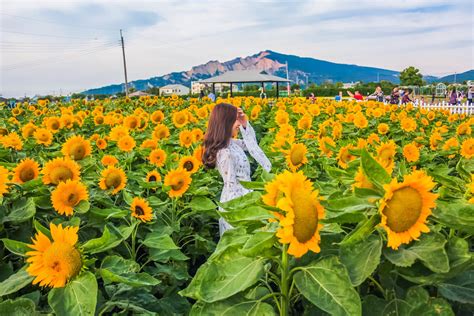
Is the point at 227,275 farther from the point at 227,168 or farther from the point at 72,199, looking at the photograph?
the point at 227,168

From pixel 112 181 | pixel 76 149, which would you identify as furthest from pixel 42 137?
pixel 112 181

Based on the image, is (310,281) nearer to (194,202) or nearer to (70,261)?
(70,261)

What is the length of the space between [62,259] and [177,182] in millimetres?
1403

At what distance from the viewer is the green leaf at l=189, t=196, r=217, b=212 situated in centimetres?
271

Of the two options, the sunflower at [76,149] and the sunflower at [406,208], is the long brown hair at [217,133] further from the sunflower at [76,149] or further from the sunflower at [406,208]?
the sunflower at [406,208]

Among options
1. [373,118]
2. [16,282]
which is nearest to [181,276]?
[16,282]

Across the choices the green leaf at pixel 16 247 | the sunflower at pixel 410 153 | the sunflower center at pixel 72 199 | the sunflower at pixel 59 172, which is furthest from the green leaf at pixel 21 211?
the sunflower at pixel 410 153

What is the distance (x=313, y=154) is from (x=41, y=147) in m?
2.74

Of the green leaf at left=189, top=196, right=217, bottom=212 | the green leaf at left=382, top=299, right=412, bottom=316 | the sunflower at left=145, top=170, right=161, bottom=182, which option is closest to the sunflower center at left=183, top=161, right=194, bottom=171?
the sunflower at left=145, top=170, right=161, bottom=182

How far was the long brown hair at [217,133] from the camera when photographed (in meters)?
3.85

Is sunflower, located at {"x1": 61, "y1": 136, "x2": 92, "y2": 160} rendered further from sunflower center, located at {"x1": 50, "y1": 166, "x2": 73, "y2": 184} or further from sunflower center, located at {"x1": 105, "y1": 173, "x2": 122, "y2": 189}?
sunflower center, located at {"x1": 50, "y1": 166, "x2": 73, "y2": 184}

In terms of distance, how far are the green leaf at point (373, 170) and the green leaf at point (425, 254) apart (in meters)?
0.16

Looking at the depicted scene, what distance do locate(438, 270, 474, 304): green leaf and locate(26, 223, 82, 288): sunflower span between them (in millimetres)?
1001

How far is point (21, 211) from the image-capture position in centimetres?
190
